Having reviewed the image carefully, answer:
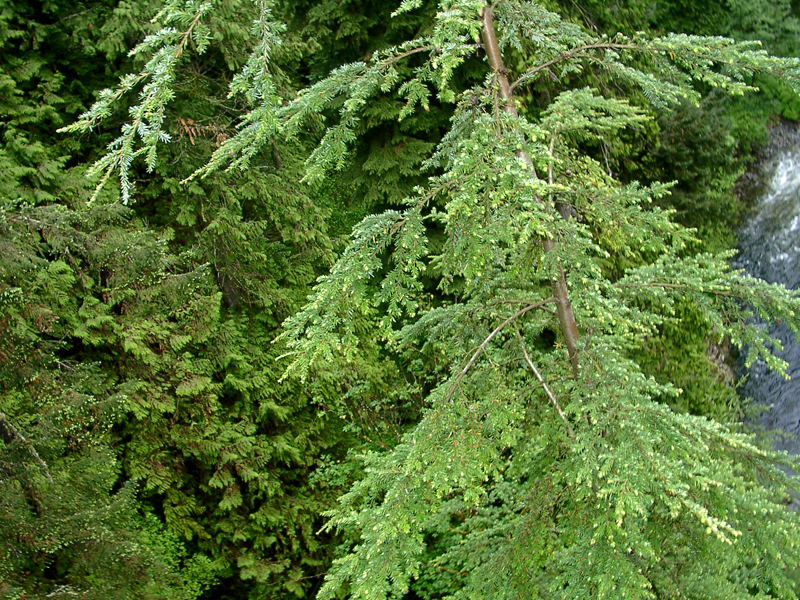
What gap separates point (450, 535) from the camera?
6488mm

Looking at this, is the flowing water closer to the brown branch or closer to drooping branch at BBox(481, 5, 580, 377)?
drooping branch at BBox(481, 5, 580, 377)

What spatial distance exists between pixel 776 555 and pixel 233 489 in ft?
17.1

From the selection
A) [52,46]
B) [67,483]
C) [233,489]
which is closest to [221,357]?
[233,489]

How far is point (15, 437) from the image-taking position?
4.28 metres

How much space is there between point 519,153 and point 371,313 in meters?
2.91

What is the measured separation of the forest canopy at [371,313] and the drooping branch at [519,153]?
0.05 feet

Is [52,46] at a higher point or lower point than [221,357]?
higher

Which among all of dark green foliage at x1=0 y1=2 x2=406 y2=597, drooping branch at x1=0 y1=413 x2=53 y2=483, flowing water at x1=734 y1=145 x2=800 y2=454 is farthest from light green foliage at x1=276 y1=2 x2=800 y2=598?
flowing water at x1=734 y1=145 x2=800 y2=454

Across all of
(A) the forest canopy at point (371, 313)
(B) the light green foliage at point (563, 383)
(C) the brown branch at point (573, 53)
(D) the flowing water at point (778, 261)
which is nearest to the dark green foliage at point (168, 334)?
(A) the forest canopy at point (371, 313)

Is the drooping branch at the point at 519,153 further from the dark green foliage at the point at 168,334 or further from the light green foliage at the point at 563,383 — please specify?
the dark green foliage at the point at 168,334

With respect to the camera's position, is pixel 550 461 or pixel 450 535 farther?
pixel 450 535

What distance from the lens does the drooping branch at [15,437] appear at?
4149 mm

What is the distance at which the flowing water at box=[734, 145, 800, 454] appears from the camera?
28.5 ft

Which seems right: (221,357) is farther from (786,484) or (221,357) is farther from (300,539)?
(786,484)
